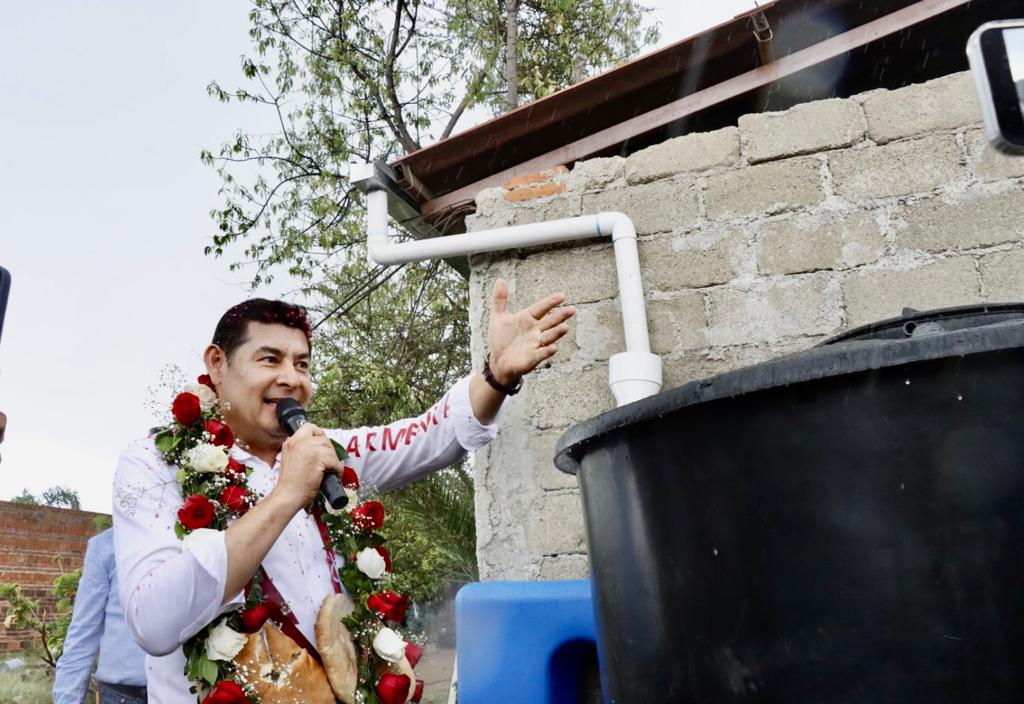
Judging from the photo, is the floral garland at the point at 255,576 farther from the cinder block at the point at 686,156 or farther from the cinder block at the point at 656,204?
the cinder block at the point at 686,156

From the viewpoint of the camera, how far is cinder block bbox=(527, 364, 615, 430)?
2.66 meters

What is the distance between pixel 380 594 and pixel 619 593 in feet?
3.23

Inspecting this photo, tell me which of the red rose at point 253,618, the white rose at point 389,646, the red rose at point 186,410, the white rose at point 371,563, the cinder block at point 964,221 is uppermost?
the cinder block at point 964,221

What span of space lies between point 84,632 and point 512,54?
7.83 metres

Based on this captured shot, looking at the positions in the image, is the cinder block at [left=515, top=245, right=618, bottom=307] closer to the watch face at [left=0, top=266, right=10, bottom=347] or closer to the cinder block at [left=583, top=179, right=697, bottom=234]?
the cinder block at [left=583, top=179, right=697, bottom=234]

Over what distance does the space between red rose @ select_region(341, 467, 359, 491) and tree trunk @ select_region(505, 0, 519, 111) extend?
24.8ft

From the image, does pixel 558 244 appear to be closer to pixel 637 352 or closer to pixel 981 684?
pixel 637 352

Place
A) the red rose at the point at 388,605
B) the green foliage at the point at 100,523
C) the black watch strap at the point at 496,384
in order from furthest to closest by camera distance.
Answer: the green foliage at the point at 100,523 < the black watch strap at the point at 496,384 < the red rose at the point at 388,605

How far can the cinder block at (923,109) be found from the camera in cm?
254

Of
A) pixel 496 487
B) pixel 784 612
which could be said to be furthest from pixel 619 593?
pixel 496 487

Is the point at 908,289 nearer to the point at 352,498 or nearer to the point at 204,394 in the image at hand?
the point at 352,498

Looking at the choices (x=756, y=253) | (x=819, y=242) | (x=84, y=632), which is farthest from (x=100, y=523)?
(x=819, y=242)

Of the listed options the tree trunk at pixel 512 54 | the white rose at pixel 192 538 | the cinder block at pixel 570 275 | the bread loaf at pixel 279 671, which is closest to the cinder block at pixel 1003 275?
the cinder block at pixel 570 275

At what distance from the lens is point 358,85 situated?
34.3 ft
